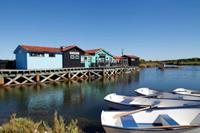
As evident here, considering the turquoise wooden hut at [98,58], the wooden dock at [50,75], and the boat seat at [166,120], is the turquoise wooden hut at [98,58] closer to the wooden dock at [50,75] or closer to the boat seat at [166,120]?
the wooden dock at [50,75]

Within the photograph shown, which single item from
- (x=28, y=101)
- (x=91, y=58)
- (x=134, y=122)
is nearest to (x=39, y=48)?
(x=91, y=58)

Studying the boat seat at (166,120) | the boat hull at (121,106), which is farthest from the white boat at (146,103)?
the boat seat at (166,120)

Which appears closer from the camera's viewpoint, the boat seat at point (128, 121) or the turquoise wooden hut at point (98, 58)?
the boat seat at point (128, 121)

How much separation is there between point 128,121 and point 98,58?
35.4 m

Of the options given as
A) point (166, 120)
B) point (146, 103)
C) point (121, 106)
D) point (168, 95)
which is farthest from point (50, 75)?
point (166, 120)

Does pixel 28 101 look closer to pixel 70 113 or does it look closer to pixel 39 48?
pixel 70 113

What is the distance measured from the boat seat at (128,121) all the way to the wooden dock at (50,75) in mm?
21488

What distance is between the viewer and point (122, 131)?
785cm

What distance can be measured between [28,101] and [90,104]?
601 cm

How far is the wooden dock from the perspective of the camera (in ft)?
88.1

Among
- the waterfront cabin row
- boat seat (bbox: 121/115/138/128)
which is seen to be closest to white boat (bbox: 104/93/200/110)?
boat seat (bbox: 121/115/138/128)

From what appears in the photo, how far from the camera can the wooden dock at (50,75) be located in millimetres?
26859

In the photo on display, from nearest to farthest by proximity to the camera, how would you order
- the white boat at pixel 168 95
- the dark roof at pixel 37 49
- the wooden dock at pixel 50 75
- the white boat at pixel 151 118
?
the white boat at pixel 151 118 → the white boat at pixel 168 95 → the wooden dock at pixel 50 75 → the dark roof at pixel 37 49

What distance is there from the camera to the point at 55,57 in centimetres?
3438
